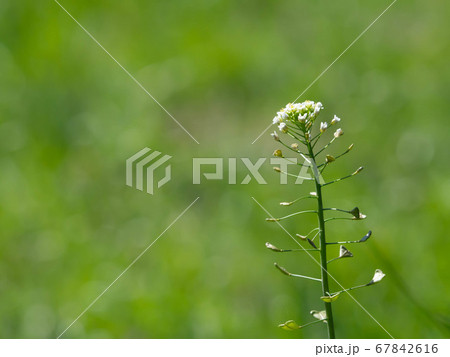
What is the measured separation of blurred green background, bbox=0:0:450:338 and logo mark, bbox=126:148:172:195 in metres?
0.04

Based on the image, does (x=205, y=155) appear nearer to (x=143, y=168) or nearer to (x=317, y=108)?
(x=143, y=168)

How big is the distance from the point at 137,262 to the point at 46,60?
4.82 ft

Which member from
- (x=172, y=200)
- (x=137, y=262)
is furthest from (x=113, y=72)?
(x=137, y=262)

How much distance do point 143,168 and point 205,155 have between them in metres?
0.31

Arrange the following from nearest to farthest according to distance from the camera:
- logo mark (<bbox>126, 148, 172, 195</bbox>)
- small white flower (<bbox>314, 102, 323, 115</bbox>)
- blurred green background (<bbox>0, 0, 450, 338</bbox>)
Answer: small white flower (<bbox>314, 102, 323, 115</bbox>) < blurred green background (<bbox>0, 0, 450, 338</bbox>) < logo mark (<bbox>126, 148, 172, 195</bbox>)

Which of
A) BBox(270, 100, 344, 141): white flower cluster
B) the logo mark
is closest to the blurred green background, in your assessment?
the logo mark

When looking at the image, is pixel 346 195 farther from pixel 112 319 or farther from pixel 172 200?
pixel 112 319

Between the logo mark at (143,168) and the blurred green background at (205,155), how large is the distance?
39 mm

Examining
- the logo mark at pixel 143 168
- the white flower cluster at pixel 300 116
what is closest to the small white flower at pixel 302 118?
the white flower cluster at pixel 300 116

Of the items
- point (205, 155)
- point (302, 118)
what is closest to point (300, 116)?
point (302, 118)

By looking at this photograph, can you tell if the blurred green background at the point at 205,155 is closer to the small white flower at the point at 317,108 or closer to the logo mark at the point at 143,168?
the logo mark at the point at 143,168

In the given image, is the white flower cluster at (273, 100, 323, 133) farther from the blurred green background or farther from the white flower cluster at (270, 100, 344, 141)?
the blurred green background

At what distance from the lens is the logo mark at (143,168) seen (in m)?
3.34

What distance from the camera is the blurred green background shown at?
245cm
